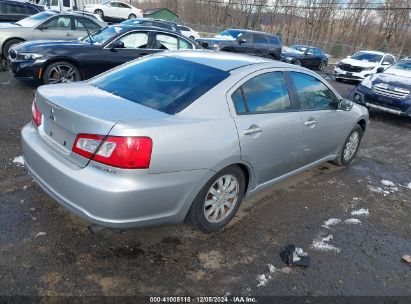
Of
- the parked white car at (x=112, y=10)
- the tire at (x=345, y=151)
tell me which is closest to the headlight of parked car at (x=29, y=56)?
the tire at (x=345, y=151)

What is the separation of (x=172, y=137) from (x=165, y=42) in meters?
6.42

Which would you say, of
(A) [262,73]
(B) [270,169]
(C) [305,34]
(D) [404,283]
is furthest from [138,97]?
(C) [305,34]

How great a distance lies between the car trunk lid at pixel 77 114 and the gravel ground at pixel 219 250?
0.81m

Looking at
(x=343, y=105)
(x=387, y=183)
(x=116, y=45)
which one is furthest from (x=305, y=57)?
(x=343, y=105)

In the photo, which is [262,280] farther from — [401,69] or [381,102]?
[401,69]

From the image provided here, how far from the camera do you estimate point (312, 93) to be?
439 centimetres

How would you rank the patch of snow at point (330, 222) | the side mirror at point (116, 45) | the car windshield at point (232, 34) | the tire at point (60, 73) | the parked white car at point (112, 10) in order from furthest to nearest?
the parked white car at point (112, 10) → the car windshield at point (232, 34) → the side mirror at point (116, 45) → the tire at point (60, 73) → the patch of snow at point (330, 222)

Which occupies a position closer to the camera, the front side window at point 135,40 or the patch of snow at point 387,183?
the patch of snow at point 387,183

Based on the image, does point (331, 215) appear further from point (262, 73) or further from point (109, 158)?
point (109, 158)

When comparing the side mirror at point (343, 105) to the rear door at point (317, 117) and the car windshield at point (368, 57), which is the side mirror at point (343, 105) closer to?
the rear door at point (317, 117)

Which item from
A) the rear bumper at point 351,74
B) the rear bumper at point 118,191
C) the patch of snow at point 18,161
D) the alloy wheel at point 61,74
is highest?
the rear bumper at point 118,191

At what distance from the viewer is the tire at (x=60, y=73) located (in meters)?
7.44

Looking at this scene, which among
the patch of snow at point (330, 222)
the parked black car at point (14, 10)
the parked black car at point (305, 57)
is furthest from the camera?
the parked black car at point (305, 57)

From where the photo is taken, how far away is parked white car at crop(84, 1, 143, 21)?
28.7m
